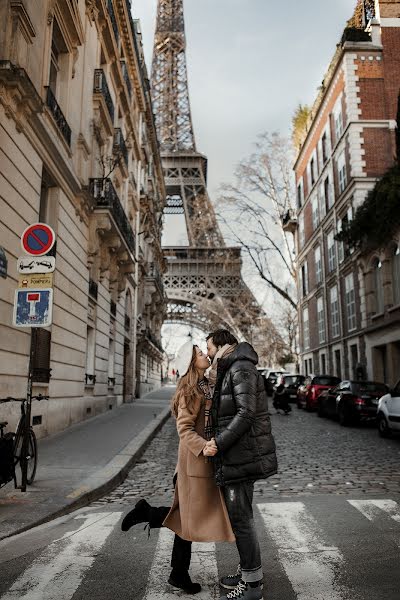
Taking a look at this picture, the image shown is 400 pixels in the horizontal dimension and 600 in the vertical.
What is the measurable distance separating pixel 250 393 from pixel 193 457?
0.57m

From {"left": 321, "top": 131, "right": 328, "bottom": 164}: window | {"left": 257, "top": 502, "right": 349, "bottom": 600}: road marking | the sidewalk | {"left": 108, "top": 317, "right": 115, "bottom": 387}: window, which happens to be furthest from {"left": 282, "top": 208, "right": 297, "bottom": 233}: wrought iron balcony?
{"left": 257, "top": 502, "right": 349, "bottom": 600}: road marking

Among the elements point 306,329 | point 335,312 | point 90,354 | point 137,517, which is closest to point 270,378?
point 335,312

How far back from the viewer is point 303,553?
14.0ft

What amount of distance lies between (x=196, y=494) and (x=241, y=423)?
0.58m

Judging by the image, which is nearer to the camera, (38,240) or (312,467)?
(38,240)

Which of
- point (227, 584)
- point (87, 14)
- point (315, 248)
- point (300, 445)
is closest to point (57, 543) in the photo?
point (227, 584)

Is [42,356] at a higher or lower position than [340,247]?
lower

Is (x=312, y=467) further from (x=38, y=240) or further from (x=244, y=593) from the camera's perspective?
(x=244, y=593)

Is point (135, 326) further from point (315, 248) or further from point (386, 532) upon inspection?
point (386, 532)

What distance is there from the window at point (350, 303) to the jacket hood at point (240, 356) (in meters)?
24.0

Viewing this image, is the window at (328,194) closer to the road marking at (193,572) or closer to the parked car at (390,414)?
the parked car at (390,414)

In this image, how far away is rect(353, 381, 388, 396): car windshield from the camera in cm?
1603

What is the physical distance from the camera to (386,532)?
15.9ft

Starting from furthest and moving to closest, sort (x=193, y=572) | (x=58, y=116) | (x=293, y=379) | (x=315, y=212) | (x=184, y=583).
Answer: (x=315, y=212) → (x=293, y=379) → (x=58, y=116) → (x=193, y=572) → (x=184, y=583)
